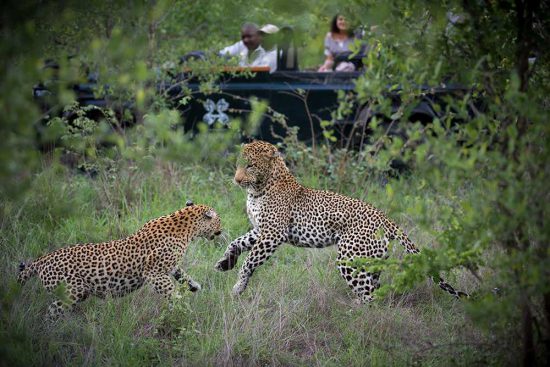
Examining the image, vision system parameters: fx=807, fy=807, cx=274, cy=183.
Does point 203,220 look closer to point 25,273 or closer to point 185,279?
point 185,279

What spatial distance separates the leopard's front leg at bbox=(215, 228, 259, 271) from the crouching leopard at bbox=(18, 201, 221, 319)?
48cm

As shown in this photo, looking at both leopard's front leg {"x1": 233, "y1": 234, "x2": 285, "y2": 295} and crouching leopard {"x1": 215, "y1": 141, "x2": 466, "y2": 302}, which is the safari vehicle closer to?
crouching leopard {"x1": 215, "y1": 141, "x2": 466, "y2": 302}

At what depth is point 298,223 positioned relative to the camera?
24.8 feet

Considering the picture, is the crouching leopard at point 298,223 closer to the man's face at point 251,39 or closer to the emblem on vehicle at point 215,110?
the emblem on vehicle at point 215,110

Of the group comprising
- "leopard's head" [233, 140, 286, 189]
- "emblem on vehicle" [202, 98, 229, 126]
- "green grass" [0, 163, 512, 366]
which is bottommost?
"green grass" [0, 163, 512, 366]

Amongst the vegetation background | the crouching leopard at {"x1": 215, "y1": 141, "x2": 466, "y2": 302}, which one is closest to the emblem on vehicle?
the vegetation background

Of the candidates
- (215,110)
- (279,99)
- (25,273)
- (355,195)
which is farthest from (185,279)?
(279,99)

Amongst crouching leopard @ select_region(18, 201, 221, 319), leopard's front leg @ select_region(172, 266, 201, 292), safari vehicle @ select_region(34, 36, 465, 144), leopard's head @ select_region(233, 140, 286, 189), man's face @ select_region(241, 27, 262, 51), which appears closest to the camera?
crouching leopard @ select_region(18, 201, 221, 319)

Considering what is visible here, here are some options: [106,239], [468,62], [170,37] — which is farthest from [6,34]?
[170,37]

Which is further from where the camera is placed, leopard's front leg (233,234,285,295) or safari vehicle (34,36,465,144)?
safari vehicle (34,36,465,144)

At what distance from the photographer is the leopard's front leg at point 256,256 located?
729cm

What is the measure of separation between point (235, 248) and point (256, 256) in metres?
0.41

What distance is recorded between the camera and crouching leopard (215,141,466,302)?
7.21 m

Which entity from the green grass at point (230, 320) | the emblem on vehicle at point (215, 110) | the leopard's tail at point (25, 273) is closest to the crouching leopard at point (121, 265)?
the leopard's tail at point (25, 273)
